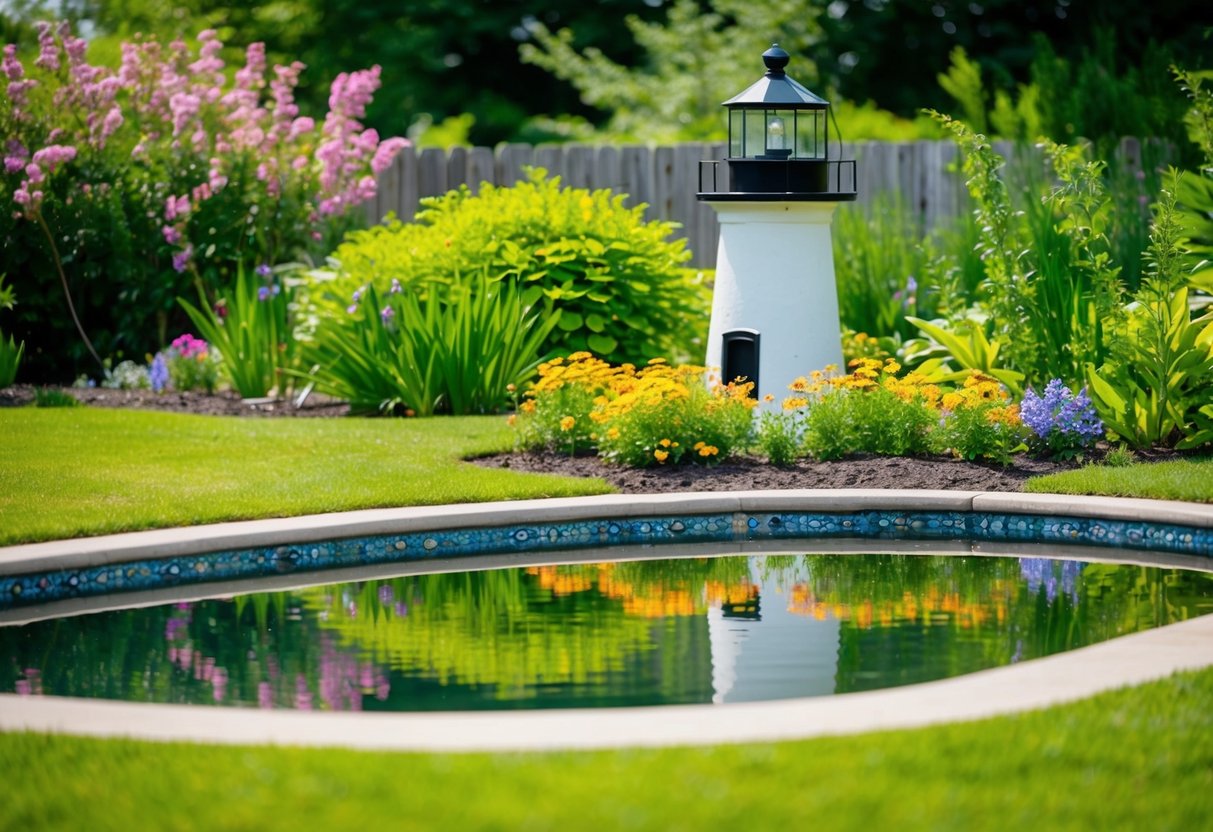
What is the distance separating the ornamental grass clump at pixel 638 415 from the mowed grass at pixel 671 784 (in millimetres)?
5037

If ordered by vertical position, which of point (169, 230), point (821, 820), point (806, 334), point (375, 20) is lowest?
point (821, 820)

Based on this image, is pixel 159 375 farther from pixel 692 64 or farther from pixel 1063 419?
pixel 692 64

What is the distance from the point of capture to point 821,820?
13.3 feet

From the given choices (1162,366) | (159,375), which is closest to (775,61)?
(1162,366)

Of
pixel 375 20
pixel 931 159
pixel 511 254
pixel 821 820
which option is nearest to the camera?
pixel 821 820

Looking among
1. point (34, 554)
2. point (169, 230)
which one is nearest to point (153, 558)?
point (34, 554)

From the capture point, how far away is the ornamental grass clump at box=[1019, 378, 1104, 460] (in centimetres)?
971

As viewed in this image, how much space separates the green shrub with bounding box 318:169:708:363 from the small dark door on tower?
6.57 feet

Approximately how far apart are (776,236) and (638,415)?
5.16 feet

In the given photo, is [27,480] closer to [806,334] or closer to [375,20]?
[806,334]

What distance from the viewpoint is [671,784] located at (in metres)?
4.31

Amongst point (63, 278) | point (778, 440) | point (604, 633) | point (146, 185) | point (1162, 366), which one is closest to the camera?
point (604, 633)

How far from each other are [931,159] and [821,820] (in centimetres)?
1167

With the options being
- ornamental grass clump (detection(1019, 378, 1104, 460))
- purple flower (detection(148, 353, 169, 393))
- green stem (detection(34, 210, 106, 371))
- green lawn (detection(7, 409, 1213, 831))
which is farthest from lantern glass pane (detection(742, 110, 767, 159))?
green stem (detection(34, 210, 106, 371))
